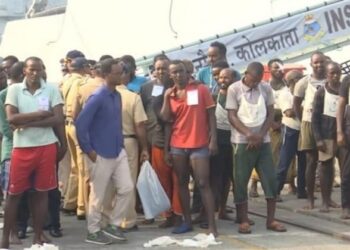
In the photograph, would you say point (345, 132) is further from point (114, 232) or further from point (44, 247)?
point (44, 247)

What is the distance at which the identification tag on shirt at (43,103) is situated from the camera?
23.8 ft

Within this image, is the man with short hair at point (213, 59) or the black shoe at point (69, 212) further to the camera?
the black shoe at point (69, 212)

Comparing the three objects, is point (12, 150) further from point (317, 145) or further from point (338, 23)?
point (338, 23)

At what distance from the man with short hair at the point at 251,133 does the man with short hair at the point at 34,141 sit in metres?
1.79

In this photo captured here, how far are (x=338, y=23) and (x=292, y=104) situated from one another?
8.64 ft

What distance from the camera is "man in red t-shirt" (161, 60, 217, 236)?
7.94 m

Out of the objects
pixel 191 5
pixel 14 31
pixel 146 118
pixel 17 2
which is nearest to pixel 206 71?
pixel 146 118

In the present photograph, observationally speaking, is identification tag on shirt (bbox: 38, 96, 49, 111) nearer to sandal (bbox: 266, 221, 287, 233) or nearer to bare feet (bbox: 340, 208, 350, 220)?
sandal (bbox: 266, 221, 287, 233)

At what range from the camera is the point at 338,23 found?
12117mm

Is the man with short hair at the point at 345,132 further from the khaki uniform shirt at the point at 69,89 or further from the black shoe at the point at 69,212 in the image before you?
the black shoe at the point at 69,212

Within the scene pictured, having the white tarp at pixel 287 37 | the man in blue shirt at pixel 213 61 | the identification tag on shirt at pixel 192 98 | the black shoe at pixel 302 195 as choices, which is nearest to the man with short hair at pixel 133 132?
the identification tag on shirt at pixel 192 98

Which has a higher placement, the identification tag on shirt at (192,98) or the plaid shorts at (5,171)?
the identification tag on shirt at (192,98)

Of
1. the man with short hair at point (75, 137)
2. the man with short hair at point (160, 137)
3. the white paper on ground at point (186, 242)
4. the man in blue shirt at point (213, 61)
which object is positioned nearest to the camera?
the white paper on ground at point (186, 242)

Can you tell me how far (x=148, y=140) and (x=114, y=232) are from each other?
1.35 m
